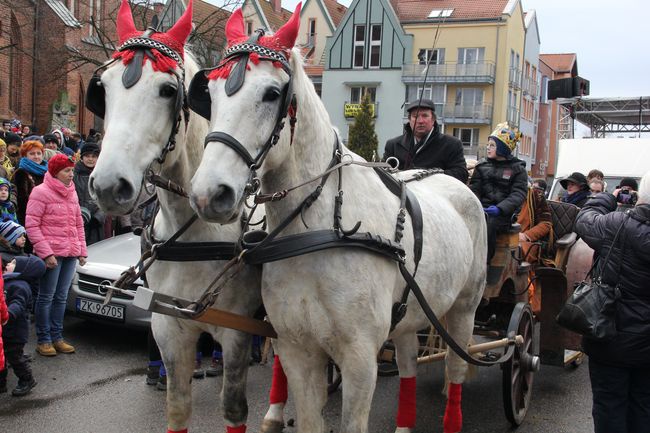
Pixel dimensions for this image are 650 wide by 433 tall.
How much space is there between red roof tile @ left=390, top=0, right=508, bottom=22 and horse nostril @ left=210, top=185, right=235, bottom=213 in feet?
129

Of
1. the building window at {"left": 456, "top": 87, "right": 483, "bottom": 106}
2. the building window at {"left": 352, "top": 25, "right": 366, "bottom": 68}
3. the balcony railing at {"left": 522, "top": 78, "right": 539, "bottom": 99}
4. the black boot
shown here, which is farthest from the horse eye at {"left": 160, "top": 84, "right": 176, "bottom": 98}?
the balcony railing at {"left": 522, "top": 78, "right": 539, "bottom": 99}

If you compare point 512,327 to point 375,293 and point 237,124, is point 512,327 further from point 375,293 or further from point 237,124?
point 237,124

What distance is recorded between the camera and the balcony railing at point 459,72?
127 feet

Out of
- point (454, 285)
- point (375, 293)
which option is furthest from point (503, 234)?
point (375, 293)

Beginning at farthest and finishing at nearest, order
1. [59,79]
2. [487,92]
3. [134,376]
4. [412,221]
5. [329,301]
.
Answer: [487,92]
[59,79]
[134,376]
[412,221]
[329,301]

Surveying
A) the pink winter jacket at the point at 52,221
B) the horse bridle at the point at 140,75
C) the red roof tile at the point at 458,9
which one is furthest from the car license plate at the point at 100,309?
the red roof tile at the point at 458,9

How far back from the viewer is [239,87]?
248 cm

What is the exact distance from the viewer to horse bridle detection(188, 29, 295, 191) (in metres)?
2.40

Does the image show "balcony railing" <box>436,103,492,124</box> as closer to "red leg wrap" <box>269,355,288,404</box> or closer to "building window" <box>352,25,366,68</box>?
"building window" <box>352,25,366,68</box>

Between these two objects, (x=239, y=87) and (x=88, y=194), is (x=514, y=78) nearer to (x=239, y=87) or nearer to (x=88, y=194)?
(x=88, y=194)

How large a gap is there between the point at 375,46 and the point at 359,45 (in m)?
1.01

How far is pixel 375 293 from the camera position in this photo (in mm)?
2898

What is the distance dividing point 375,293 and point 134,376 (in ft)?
12.4

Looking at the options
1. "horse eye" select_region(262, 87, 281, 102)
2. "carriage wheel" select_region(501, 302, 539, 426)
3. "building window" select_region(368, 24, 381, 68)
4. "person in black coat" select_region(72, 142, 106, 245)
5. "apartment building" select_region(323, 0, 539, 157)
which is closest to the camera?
"horse eye" select_region(262, 87, 281, 102)
